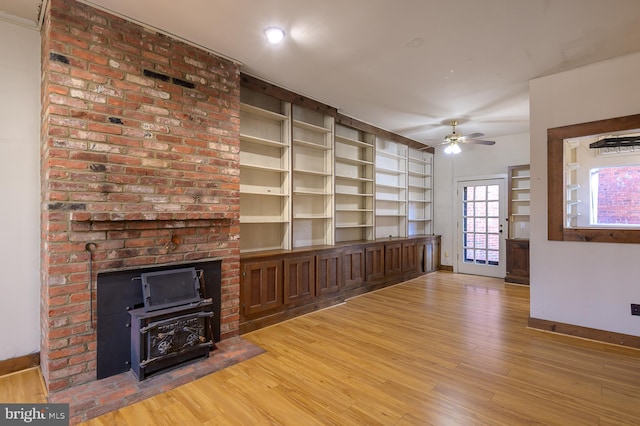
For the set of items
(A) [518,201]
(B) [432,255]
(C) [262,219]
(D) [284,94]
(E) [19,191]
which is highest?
(D) [284,94]

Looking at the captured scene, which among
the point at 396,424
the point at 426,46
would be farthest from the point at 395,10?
the point at 396,424

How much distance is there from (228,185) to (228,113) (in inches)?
30.8

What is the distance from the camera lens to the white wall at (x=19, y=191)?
2.53 metres

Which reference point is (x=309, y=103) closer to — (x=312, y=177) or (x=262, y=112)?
(x=262, y=112)

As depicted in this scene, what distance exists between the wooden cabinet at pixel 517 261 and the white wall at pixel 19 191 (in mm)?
7105

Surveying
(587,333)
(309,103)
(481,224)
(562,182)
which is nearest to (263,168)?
(309,103)

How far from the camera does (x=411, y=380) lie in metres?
2.45

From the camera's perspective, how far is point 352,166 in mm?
5707

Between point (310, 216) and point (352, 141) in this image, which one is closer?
point (310, 216)

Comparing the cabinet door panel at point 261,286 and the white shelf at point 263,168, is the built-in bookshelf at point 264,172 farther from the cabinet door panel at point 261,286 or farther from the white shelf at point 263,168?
the cabinet door panel at point 261,286

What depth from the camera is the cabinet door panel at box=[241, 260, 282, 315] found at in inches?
136

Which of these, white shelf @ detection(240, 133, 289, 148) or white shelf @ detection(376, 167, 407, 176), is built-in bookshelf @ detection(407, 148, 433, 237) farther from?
white shelf @ detection(240, 133, 289, 148)

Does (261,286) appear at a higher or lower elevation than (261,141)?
lower

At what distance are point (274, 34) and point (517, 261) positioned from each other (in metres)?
5.93
